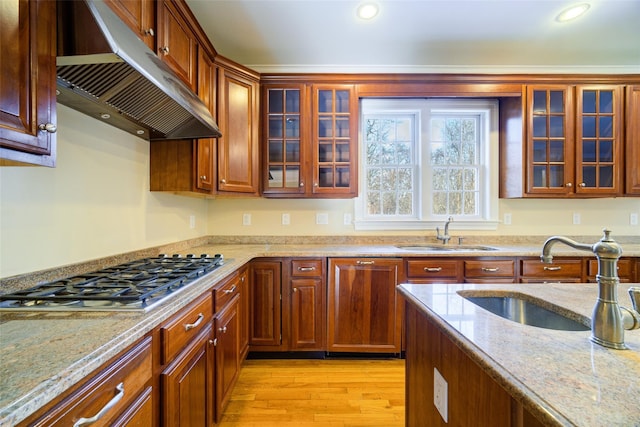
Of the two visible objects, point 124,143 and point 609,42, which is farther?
point 609,42

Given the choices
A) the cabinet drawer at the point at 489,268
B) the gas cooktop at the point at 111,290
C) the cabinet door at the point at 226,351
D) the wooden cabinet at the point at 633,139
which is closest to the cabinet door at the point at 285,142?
the cabinet door at the point at 226,351

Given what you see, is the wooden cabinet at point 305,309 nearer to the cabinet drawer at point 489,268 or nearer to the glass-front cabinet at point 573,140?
the cabinet drawer at point 489,268

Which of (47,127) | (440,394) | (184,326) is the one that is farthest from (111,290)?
(440,394)

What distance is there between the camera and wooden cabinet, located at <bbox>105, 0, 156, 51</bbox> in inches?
48.1

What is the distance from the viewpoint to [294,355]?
237 cm

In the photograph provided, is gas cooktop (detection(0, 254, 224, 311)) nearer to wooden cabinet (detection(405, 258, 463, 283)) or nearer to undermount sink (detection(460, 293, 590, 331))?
undermount sink (detection(460, 293, 590, 331))

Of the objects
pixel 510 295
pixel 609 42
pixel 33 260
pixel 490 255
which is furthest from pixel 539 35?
pixel 33 260

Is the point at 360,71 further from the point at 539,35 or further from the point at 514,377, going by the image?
the point at 514,377

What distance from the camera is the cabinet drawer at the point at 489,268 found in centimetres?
232

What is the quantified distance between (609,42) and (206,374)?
397cm

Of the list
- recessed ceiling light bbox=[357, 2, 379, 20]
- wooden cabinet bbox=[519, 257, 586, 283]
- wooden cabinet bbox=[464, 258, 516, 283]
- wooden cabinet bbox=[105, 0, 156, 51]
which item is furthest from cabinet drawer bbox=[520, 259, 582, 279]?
wooden cabinet bbox=[105, 0, 156, 51]

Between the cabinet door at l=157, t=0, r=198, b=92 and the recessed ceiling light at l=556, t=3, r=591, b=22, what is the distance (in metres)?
2.67

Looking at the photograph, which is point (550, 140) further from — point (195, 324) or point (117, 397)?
point (117, 397)

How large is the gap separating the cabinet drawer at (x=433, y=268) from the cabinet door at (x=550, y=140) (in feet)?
3.60
